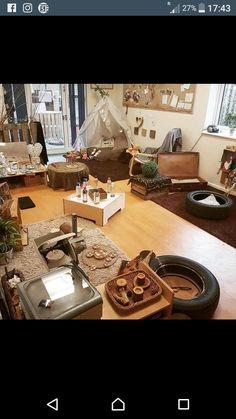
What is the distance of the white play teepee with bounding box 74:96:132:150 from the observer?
5098 millimetres

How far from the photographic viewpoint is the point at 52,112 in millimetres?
5234

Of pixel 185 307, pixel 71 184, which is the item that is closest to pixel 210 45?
pixel 185 307

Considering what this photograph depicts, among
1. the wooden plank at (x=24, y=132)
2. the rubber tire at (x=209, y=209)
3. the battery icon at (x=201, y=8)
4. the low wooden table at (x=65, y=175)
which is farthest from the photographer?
the wooden plank at (x=24, y=132)

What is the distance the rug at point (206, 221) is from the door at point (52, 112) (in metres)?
2.93

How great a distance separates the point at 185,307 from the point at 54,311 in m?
0.90

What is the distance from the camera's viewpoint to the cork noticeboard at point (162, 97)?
3855 mm

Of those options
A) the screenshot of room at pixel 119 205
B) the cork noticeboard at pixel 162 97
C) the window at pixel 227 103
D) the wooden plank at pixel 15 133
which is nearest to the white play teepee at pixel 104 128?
the screenshot of room at pixel 119 205

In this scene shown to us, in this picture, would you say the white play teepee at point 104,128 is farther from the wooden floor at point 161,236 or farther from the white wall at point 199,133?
the wooden floor at point 161,236

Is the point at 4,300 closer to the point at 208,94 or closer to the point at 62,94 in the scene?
the point at 208,94
